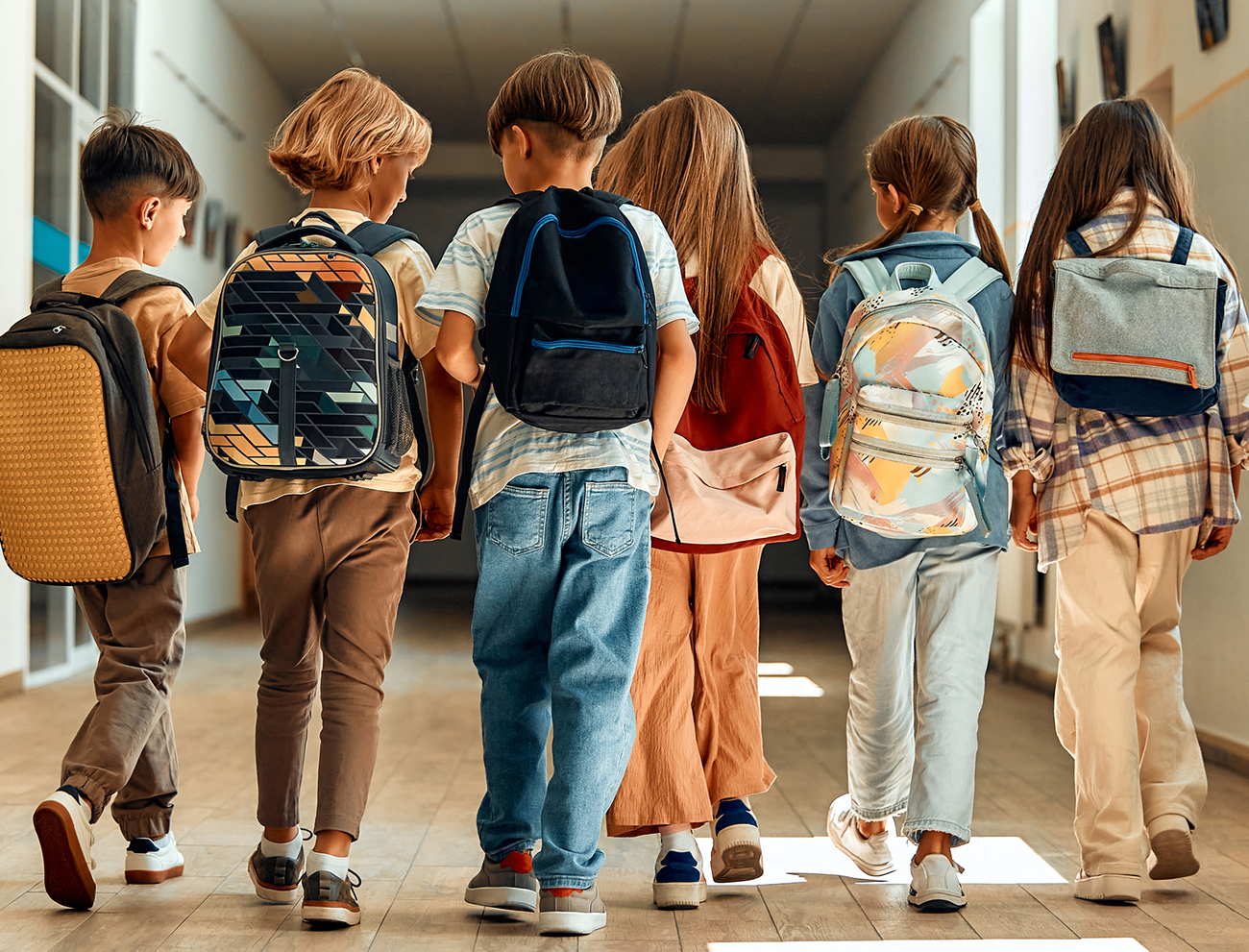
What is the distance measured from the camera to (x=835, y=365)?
1982 mm

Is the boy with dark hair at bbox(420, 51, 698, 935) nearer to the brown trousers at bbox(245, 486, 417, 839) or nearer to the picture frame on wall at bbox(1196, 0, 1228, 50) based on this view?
the brown trousers at bbox(245, 486, 417, 839)

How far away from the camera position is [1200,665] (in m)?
3.39

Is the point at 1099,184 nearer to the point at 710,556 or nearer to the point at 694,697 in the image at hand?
the point at 710,556

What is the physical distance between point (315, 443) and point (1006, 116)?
4666 mm

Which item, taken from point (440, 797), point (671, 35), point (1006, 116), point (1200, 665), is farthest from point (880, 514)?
point (671, 35)

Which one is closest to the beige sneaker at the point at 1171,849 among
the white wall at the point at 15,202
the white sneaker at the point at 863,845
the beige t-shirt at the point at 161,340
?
the white sneaker at the point at 863,845

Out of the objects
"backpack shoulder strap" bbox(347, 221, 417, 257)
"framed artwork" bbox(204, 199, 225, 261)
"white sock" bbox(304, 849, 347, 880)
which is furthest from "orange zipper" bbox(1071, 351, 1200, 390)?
"framed artwork" bbox(204, 199, 225, 261)

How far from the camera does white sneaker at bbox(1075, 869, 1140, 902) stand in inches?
70.2

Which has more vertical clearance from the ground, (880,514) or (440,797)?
(880,514)

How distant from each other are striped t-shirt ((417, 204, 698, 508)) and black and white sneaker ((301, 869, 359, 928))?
1.88 feet

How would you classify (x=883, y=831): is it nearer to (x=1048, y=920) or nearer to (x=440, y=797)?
(x=1048, y=920)

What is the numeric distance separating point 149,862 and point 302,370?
89cm

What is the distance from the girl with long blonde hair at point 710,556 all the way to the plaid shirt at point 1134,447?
15.3 inches

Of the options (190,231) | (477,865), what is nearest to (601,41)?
(190,231)
